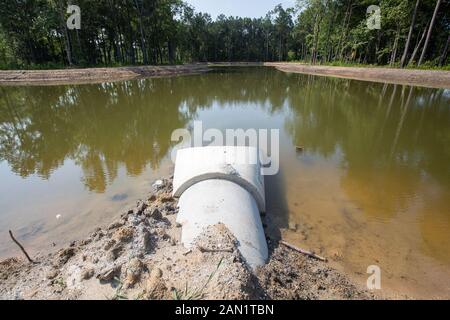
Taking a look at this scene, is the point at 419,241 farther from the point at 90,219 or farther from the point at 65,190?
the point at 65,190

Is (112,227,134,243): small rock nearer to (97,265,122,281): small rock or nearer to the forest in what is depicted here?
(97,265,122,281): small rock

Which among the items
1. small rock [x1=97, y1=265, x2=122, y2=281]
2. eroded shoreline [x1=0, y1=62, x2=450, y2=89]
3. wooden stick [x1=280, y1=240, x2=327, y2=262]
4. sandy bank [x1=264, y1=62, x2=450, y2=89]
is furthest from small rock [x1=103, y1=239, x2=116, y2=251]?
sandy bank [x1=264, y1=62, x2=450, y2=89]

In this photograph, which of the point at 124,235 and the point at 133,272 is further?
the point at 124,235

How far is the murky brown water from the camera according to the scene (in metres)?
3.32

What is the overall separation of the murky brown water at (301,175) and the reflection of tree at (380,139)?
1.3 inches

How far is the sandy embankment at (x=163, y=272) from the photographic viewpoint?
2109 mm

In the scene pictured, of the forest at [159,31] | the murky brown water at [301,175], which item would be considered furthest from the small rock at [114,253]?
the forest at [159,31]

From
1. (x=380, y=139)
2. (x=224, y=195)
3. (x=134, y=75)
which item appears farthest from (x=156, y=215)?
(x=134, y=75)

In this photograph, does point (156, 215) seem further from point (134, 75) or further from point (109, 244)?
point (134, 75)

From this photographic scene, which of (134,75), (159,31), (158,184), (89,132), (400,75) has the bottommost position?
(158,184)

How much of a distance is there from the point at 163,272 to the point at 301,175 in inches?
146

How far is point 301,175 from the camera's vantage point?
17.1 feet
